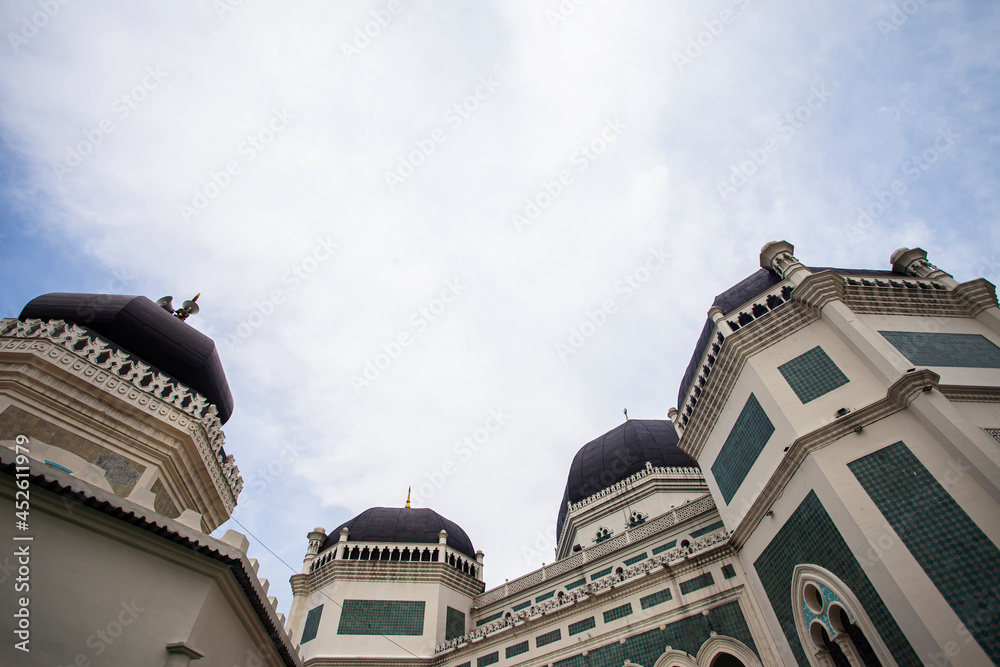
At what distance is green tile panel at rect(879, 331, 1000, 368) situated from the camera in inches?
536

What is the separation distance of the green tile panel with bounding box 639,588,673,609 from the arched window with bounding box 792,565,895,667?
4596 mm

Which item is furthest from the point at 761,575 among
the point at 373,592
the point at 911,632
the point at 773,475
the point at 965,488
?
the point at 373,592

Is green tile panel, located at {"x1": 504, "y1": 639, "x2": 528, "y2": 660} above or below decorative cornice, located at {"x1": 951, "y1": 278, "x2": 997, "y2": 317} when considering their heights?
below

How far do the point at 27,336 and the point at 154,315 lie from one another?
365cm

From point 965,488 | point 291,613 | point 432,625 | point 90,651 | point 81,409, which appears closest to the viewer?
point 90,651

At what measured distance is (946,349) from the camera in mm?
14086

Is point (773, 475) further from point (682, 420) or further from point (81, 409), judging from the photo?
point (81, 409)

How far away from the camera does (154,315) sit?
14961 mm

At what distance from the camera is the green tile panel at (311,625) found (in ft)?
77.2

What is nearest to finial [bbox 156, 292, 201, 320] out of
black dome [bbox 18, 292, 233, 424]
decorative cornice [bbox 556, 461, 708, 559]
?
black dome [bbox 18, 292, 233, 424]

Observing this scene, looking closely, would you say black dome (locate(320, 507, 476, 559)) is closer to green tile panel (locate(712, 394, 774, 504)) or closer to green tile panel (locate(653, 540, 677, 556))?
green tile panel (locate(653, 540, 677, 556))

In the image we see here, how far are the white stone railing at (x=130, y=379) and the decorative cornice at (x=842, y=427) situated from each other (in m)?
14.8

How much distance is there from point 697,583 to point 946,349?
9780 mm

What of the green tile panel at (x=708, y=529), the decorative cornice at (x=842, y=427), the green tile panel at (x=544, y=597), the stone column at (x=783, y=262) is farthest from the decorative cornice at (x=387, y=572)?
the stone column at (x=783, y=262)
